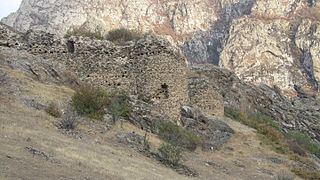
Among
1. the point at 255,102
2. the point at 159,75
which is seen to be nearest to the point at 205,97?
the point at 159,75

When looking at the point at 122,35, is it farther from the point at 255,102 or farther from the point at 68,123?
the point at 255,102

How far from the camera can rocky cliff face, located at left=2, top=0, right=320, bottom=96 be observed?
13200cm

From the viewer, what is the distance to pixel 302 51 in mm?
136625

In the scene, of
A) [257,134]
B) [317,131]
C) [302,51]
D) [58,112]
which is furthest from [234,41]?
[58,112]

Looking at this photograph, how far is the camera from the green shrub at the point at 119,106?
850 inches

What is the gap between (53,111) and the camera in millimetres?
19500

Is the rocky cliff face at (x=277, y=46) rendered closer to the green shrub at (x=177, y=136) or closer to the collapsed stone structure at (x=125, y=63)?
the collapsed stone structure at (x=125, y=63)

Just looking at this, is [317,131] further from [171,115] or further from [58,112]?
[58,112]

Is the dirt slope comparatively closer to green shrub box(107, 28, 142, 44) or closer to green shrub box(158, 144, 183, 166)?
green shrub box(158, 144, 183, 166)

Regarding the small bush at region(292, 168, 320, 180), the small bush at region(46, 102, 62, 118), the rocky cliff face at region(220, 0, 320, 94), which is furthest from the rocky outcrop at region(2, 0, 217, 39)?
the small bush at region(46, 102, 62, 118)

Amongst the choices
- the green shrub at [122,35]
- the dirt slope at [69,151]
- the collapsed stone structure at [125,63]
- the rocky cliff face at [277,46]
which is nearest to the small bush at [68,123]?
the dirt slope at [69,151]

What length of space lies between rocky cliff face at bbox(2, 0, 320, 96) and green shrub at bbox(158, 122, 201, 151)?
317 feet

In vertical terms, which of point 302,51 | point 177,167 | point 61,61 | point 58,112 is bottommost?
point 177,167

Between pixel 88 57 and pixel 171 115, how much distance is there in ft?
16.0
